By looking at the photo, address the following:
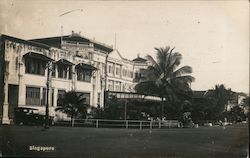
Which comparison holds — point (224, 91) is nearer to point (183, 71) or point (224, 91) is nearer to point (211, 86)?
point (211, 86)

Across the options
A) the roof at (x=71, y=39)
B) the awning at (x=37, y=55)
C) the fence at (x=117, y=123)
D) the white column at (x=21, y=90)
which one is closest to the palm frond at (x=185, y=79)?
the fence at (x=117, y=123)

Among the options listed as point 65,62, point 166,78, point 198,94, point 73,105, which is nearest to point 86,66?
point 65,62

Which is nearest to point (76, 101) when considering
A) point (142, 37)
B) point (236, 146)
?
point (142, 37)

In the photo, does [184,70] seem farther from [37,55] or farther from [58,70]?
[37,55]

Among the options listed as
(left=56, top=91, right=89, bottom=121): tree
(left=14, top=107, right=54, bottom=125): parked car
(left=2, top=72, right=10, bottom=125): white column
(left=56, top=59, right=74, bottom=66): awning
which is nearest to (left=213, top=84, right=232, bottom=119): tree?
(left=56, top=91, right=89, bottom=121): tree

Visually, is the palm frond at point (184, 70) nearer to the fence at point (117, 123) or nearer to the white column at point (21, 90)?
the fence at point (117, 123)
